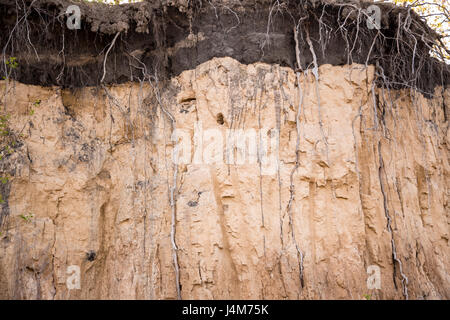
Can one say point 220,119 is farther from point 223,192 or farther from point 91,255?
point 91,255

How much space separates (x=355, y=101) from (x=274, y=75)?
100 cm

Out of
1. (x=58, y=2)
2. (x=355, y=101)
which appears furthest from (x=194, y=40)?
(x=355, y=101)

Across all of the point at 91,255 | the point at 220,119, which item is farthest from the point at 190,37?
the point at 91,255

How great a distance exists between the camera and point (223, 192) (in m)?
4.38

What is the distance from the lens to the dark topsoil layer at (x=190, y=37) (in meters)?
4.68

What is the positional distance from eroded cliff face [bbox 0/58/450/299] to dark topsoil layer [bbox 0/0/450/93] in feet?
0.59

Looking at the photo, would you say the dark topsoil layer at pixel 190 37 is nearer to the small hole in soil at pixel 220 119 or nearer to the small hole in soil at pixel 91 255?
the small hole in soil at pixel 220 119

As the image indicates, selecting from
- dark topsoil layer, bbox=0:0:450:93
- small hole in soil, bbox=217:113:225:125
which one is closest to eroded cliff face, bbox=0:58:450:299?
small hole in soil, bbox=217:113:225:125

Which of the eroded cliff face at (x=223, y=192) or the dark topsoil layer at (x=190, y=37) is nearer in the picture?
the eroded cliff face at (x=223, y=192)

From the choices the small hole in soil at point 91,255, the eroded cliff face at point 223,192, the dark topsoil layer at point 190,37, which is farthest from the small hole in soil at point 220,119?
the small hole in soil at point 91,255

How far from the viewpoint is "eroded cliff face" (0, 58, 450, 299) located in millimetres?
4270

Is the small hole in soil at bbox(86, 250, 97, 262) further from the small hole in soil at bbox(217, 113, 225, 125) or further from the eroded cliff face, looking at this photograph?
the small hole in soil at bbox(217, 113, 225, 125)

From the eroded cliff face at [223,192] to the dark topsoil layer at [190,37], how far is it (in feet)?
0.59

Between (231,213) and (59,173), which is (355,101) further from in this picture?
(59,173)
